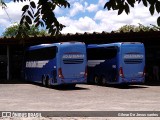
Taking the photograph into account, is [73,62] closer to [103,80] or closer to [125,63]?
[125,63]

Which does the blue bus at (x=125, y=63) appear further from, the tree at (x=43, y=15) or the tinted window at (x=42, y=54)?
the tree at (x=43, y=15)

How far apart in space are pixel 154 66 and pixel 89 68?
24.4ft

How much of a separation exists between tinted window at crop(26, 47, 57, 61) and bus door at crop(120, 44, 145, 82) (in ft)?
14.5

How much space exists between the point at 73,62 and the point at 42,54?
345 cm

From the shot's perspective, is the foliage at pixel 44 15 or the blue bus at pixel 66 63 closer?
the foliage at pixel 44 15

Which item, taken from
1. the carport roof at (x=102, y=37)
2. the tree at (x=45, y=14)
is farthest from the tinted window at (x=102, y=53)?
the tree at (x=45, y=14)

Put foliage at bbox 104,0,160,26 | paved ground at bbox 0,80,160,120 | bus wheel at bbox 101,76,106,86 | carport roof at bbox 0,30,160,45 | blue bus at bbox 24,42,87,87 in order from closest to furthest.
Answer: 1. foliage at bbox 104,0,160,26
2. paved ground at bbox 0,80,160,120
3. blue bus at bbox 24,42,87,87
4. bus wheel at bbox 101,76,106,86
5. carport roof at bbox 0,30,160,45

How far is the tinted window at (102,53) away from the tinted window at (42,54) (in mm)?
3914

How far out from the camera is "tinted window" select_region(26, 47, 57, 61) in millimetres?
22489

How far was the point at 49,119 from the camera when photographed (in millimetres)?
9930

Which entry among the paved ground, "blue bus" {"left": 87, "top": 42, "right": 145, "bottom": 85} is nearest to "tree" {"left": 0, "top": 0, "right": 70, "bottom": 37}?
the paved ground

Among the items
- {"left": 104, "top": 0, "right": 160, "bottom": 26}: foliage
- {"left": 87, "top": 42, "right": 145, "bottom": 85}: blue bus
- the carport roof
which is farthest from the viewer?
the carport roof

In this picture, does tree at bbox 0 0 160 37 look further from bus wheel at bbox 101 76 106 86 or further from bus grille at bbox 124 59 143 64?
bus wheel at bbox 101 76 106 86

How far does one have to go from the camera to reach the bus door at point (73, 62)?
71.1 ft
